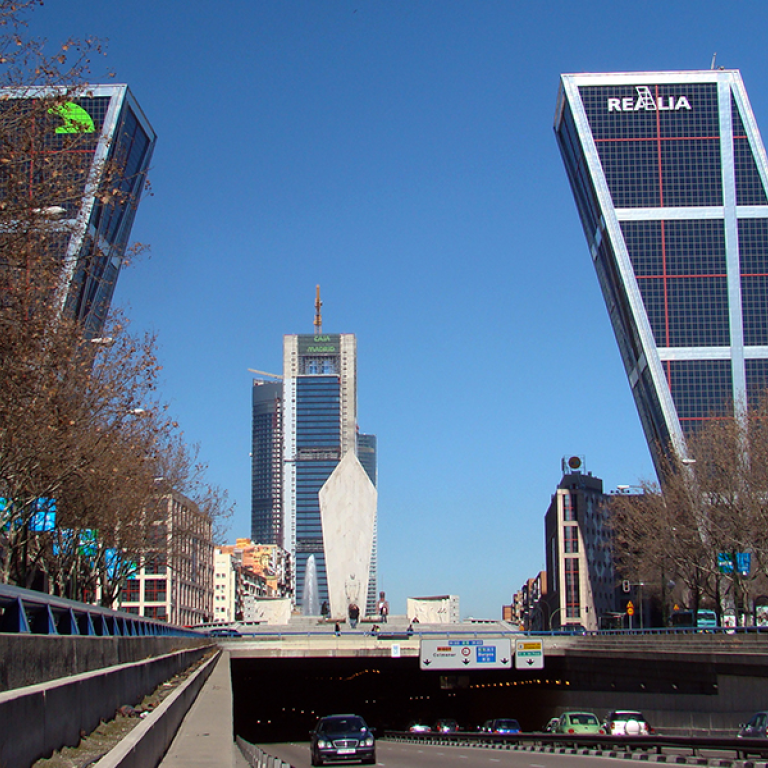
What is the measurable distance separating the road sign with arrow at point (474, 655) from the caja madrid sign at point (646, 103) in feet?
350

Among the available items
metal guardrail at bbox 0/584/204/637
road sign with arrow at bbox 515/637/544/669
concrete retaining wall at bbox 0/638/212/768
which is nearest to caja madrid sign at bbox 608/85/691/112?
road sign with arrow at bbox 515/637/544/669

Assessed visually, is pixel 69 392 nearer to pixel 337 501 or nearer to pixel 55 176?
pixel 55 176

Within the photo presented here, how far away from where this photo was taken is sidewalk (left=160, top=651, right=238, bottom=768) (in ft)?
30.4

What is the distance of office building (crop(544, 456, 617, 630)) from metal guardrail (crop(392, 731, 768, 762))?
370 ft

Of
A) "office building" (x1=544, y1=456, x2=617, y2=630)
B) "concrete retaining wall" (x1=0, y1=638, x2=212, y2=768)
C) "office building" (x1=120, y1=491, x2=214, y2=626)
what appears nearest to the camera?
"concrete retaining wall" (x1=0, y1=638, x2=212, y2=768)

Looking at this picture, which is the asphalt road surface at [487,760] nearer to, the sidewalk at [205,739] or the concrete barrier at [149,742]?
the sidewalk at [205,739]

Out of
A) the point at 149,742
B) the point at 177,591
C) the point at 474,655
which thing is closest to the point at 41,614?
the point at 149,742

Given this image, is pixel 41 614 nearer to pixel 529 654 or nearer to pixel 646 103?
pixel 529 654

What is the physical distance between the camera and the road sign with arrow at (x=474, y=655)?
191 ft

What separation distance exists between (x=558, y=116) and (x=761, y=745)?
142 meters

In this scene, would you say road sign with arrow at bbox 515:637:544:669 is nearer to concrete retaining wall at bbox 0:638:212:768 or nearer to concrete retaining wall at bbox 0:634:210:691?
concrete retaining wall at bbox 0:634:210:691

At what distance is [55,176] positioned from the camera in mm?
16719

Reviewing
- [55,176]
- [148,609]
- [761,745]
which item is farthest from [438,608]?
[55,176]

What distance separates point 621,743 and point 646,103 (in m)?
135
